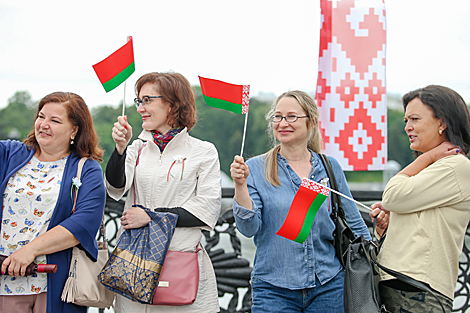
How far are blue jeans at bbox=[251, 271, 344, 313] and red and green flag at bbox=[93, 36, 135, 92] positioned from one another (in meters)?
1.40

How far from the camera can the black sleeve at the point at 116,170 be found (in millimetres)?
2352

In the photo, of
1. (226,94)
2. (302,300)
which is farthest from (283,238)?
(226,94)

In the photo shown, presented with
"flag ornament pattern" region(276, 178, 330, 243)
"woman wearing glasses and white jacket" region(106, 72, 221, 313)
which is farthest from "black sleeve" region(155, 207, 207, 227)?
"flag ornament pattern" region(276, 178, 330, 243)

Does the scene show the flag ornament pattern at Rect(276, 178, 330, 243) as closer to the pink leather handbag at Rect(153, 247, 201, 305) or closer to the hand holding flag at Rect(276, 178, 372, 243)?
the hand holding flag at Rect(276, 178, 372, 243)

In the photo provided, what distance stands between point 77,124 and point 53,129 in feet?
0.46

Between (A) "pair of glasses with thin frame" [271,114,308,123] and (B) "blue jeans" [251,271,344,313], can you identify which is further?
(A) "pair of glasses with thin frame" [271,114,308,123]

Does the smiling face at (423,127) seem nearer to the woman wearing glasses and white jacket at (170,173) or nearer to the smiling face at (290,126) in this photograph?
the smiling face at (290,126)

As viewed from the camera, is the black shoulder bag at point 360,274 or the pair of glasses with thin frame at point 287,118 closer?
the black shoulder bag at point 360,274

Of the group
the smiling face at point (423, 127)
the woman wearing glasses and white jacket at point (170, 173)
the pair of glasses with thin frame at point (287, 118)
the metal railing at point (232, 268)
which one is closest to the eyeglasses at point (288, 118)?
the pair of glasses with thin frame at point (287, 118)

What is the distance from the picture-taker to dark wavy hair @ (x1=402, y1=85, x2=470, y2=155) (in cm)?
209

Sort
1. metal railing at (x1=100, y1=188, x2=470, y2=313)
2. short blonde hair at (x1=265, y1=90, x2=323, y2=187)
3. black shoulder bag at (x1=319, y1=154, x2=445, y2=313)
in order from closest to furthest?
black shoulder bag at (x1=319, y1=154, x2=445, y2=313)
short blonde hair at (x1=265, y1=90, x2=323, y2=187)
metal railing at (x1=100, y1=188, x2=470, y2=313)

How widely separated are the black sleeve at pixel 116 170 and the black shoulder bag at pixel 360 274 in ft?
3.86

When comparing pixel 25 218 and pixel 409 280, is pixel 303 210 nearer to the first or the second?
pixel 409 280

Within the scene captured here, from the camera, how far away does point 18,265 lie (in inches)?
83.4
